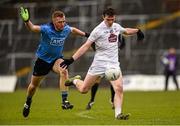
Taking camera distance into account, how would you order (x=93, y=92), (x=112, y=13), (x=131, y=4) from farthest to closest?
(x=131, y=4) < (x=93, y=92) < (x=112, y=13)

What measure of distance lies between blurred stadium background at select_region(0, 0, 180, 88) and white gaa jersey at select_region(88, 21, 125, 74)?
23274 millimetres

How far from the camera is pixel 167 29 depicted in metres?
40.3

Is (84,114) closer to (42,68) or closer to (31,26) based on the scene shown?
(42,68)

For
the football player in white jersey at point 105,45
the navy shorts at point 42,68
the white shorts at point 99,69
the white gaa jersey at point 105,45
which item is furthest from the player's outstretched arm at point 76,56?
the navy shorts at point 42,68

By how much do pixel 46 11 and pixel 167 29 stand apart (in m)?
7.67

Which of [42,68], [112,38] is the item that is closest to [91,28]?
[42,68]

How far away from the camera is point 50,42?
17.7m

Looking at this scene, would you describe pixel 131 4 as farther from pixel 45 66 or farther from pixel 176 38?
pixel 45 66

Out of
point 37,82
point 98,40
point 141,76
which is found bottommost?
point 141,76

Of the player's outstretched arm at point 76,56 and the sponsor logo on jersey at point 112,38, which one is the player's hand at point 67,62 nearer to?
the player's outstretched arm at point 76,56

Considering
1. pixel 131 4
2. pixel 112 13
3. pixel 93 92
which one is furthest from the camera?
pixel 131 4

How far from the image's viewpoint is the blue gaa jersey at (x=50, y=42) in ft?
57.5

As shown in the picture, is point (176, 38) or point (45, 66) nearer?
point (45, 66)

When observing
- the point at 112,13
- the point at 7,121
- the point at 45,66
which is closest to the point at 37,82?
the point at 45,66
